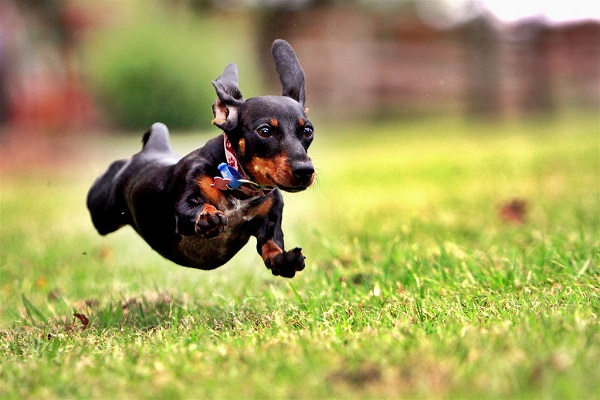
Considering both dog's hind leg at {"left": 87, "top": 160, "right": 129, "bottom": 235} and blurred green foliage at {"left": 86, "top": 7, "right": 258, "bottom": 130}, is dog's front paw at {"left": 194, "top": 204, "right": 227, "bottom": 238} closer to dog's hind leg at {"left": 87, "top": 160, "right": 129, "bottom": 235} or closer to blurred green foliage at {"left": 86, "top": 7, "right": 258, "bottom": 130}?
dog's hind leg at {"left": 87, "top": 160, "right": 129, "bottom": 235}

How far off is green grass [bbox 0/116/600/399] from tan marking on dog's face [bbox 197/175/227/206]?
15.6 inches

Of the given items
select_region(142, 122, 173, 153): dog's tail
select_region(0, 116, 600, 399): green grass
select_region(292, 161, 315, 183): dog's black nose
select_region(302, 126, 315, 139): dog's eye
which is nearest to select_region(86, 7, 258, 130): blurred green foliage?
select_region(0, 116, 600, 399): green grass

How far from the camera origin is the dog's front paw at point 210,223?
115 inches

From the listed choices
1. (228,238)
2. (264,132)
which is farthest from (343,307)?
(264,132)

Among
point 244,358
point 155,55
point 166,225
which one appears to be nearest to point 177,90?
point 155,55

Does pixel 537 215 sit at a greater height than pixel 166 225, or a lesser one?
lesser

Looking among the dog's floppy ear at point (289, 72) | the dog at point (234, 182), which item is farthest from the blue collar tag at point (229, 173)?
the dog's floppy ear at point (289, 72)

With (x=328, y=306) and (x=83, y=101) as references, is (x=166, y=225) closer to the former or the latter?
(x=328, y=306)

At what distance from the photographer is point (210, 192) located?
3.12m

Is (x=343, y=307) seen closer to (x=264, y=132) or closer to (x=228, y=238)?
(x=228, y=238)

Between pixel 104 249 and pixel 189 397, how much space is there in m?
3.61

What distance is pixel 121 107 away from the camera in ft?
42.9

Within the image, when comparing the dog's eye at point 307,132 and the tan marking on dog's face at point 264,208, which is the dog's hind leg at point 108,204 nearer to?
the tan marking on dog's face at point 264,208

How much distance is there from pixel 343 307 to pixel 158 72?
10.1m
